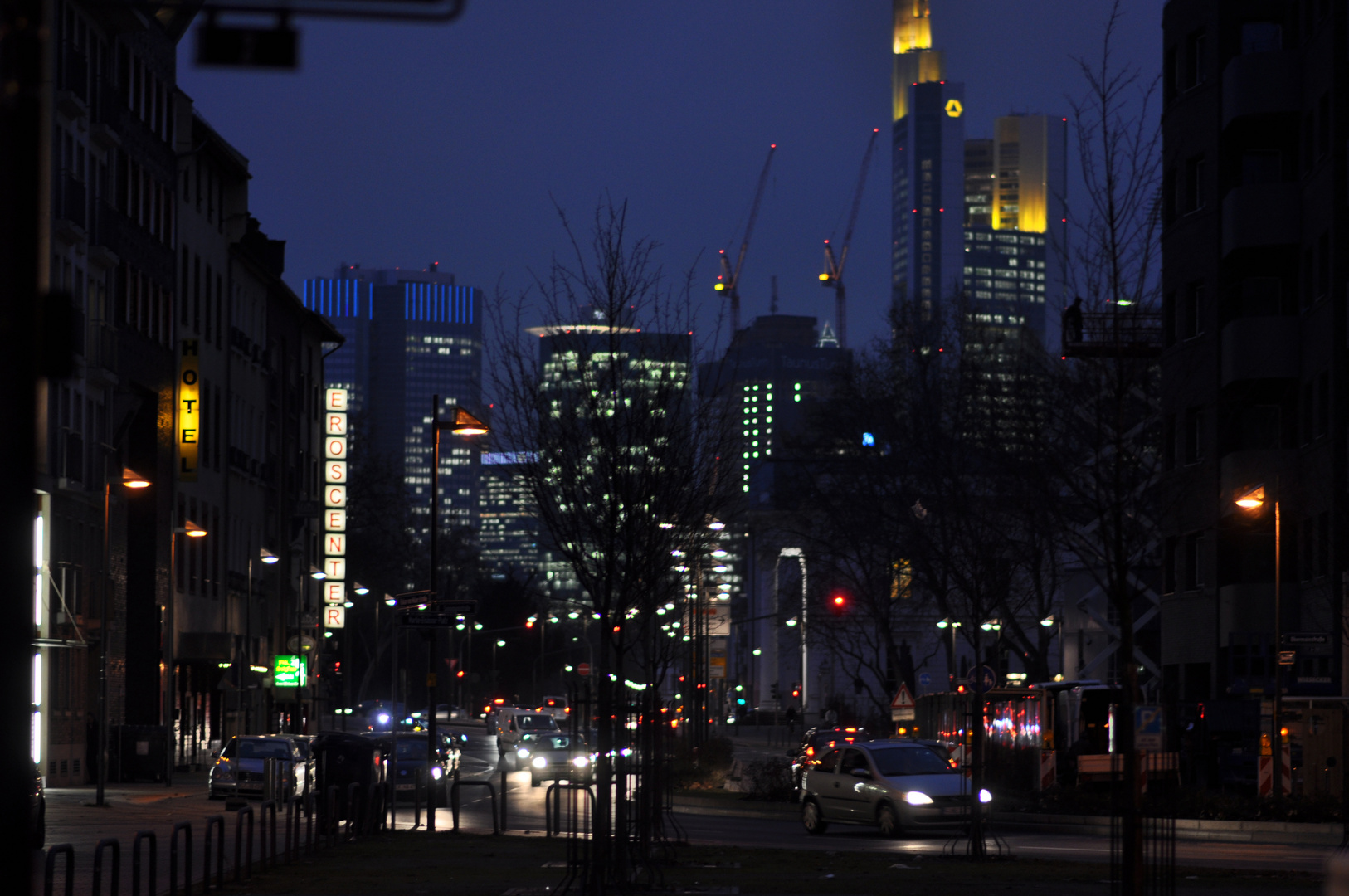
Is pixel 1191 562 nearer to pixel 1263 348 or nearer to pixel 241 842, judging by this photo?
pixel 1263 348

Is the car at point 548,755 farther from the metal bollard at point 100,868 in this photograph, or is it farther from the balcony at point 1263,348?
the metal bollard at point 100,868

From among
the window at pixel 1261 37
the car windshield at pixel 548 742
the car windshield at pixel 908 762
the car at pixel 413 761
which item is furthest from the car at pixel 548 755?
the window at pixel 1261 37

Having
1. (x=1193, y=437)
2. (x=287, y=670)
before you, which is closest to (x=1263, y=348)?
(x=1193, y=437)

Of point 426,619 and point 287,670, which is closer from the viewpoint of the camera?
point 426,619

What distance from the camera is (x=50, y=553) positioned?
154 feet

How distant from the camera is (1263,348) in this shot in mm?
52250

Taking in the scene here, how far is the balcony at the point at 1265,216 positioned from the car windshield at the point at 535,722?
1051 inches

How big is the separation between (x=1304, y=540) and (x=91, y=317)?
100ft

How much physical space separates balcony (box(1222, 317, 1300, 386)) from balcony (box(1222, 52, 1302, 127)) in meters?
5.34

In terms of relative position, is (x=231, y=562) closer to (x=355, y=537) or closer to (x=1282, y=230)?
(x=1282, y=230)

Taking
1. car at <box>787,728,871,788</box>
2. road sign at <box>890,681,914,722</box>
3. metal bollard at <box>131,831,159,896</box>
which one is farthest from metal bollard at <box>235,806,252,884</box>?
road sign at <box>890,681,914,722</box>

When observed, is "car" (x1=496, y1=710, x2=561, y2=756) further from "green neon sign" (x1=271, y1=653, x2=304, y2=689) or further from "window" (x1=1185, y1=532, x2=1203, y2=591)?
"window" (x1=1185, y1=532, x2=1203, y2=591)

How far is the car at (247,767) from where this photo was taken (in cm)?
4253

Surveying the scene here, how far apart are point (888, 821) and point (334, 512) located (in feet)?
185
